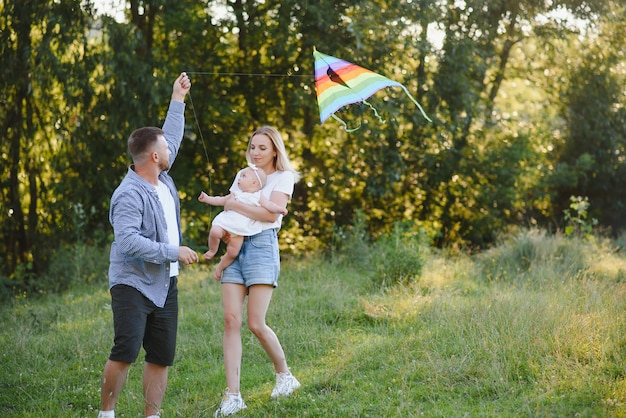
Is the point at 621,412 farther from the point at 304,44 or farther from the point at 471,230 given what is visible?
the point at 471,230

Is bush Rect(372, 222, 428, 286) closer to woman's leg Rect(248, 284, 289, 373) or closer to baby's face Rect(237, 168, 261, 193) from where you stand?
woman's leg Rect(248, 284, 289, 373)

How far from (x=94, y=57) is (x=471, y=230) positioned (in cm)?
773

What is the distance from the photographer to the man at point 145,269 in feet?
13.7

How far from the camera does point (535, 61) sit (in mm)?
15836

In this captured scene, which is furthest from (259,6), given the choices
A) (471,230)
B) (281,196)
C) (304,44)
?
(281,196)

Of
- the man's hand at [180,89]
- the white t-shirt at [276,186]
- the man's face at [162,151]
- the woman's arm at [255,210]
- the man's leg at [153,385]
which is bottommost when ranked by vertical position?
the man's leg at [153,385]

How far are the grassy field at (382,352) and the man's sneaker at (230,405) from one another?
114 millimetres

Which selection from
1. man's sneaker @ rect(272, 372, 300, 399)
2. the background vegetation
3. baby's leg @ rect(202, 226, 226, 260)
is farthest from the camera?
the background vegetation

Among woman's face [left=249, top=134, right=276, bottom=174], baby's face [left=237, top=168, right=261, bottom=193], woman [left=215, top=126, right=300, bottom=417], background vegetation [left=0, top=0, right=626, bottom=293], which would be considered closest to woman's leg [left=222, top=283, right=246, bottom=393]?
woman [left=215, top=126, right=300, bottom=417]

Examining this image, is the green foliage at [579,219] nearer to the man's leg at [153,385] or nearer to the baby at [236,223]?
the baby at [236,223]

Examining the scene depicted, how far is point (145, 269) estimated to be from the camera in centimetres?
427

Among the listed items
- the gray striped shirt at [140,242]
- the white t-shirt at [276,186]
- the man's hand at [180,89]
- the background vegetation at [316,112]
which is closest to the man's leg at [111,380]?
the gray striped shirt at [140,242]

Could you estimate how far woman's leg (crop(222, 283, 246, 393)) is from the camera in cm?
462

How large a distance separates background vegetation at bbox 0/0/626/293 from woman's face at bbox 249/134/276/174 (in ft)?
16.0
